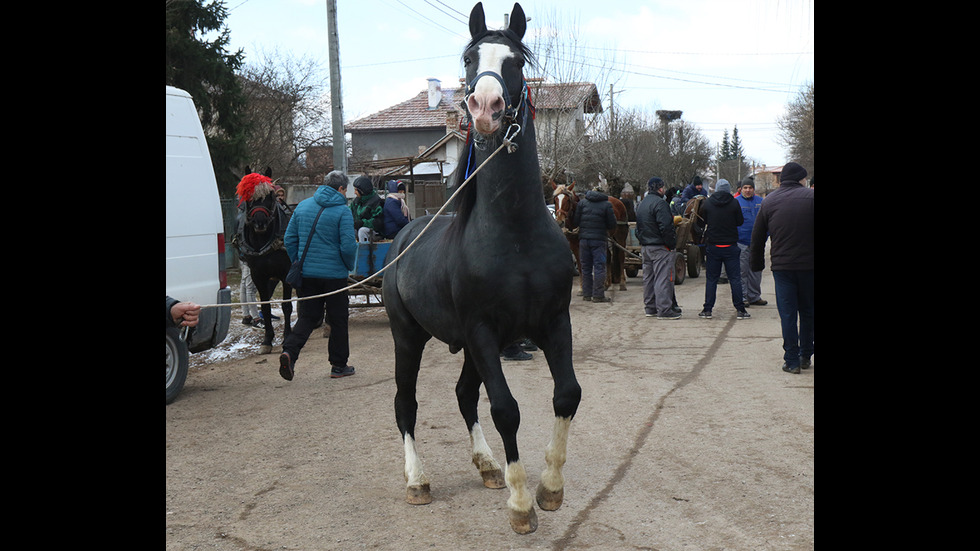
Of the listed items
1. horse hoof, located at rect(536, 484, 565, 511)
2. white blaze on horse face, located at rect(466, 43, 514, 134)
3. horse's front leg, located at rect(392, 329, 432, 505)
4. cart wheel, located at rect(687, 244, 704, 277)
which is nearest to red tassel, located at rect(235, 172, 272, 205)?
horse's front leg, located at rect(392, 329, 432, 505)

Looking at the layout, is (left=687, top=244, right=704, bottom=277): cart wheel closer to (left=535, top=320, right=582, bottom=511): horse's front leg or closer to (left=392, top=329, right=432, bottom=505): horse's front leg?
(left=392, top=329, right=432, bottom=505): horse's front leg

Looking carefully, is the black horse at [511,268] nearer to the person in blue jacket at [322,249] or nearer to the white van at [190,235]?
the white van at [190,235]

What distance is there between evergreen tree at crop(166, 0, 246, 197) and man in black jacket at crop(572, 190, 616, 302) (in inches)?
427

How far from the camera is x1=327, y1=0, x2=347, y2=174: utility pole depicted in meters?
15.7

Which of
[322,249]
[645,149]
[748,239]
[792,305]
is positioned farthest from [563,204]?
[645,149]

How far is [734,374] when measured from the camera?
7.79m

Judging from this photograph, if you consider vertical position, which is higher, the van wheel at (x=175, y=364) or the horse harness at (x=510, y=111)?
the horse harness at (x=510, y=111)

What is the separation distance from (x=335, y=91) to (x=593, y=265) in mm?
6380

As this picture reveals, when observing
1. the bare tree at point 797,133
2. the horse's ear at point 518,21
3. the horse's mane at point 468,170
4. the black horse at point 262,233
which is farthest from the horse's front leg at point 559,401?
the bare tree at point 797,133

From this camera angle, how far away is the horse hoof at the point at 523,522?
383 centimetres

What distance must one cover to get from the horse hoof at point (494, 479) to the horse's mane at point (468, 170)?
1.47 m

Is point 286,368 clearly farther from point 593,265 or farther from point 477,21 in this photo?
point 593,265
